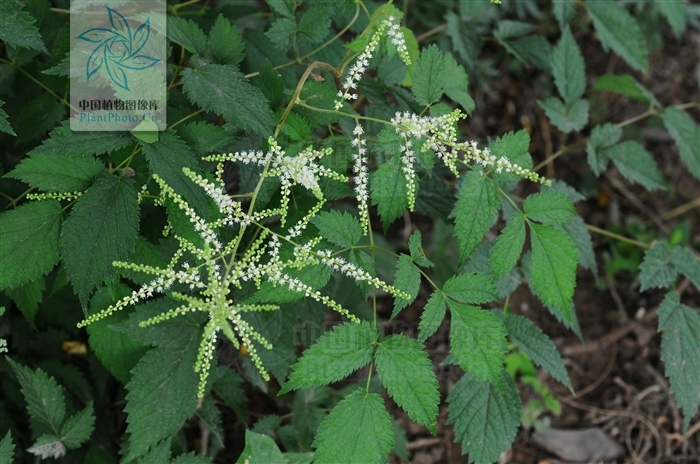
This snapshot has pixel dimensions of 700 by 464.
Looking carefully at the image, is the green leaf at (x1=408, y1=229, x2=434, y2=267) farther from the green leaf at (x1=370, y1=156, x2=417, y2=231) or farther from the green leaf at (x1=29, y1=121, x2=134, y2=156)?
the green leaf at (x1=29, y1=121, x2=134, y2=156)

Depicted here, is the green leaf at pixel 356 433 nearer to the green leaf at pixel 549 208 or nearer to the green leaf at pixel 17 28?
the green leaf at pixel 549 208

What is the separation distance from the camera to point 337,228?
1874 mm

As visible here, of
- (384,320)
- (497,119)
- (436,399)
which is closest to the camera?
(436,399)

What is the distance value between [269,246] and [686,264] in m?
1.72

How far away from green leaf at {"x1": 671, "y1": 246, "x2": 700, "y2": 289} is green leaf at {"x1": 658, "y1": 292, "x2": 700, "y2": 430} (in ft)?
0.48

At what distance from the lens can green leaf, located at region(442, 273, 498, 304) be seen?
1846mm

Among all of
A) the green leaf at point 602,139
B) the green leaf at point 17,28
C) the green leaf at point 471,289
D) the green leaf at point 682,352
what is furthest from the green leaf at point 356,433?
the green leaf at point 602,139

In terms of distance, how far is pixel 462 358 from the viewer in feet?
5.82

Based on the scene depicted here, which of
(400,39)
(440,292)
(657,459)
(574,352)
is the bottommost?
(657,459)

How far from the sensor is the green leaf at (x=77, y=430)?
2.04m

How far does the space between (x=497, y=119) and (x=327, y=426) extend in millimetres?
2903

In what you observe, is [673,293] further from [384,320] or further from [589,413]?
[384,320]

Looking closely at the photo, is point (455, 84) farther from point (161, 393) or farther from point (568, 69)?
point (161, 393)

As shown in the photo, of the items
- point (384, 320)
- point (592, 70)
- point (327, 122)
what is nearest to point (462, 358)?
point (327, 122)
